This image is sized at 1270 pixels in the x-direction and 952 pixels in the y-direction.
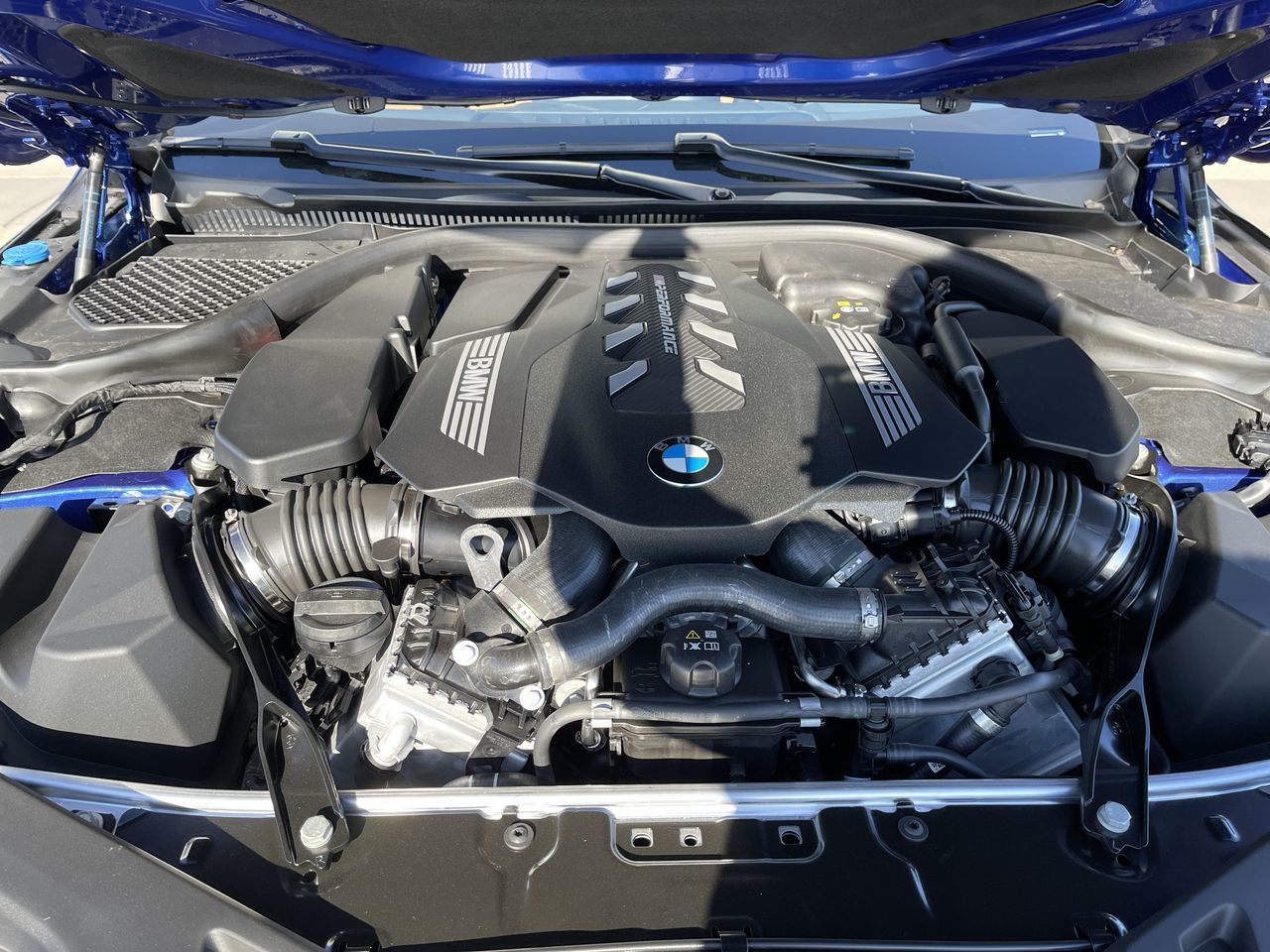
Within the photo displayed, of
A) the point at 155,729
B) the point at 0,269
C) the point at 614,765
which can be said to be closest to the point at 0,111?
the point at 0,269

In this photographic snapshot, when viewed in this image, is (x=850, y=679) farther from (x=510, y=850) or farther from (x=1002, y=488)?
(x=510, y=850)

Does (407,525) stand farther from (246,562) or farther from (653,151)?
(653,151)

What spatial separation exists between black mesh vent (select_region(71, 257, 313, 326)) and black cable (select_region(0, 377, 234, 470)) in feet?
0.67

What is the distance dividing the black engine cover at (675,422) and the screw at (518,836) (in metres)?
0.39

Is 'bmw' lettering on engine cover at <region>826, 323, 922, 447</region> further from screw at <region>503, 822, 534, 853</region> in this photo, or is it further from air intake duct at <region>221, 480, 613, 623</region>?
A: screw at <region>503, 822, 534, 853</region>

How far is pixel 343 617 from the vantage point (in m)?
1.23

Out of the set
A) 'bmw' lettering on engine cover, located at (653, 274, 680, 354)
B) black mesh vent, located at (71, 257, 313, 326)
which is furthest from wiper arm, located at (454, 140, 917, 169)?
'bmw' lettering on engine cover, located at (653, 274, 680, 354)

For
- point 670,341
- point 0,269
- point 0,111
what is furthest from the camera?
point 0,269

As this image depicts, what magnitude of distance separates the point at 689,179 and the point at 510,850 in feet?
5.55

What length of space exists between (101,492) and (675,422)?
3.37ft

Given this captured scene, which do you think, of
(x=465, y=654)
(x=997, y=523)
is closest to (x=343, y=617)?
(x=465, y=654)

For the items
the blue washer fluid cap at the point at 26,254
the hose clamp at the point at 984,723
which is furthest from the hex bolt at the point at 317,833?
the blue washer fluid cap at the point at 26,254

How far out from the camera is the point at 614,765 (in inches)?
49.9

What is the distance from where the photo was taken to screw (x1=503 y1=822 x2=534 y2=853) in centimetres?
103
